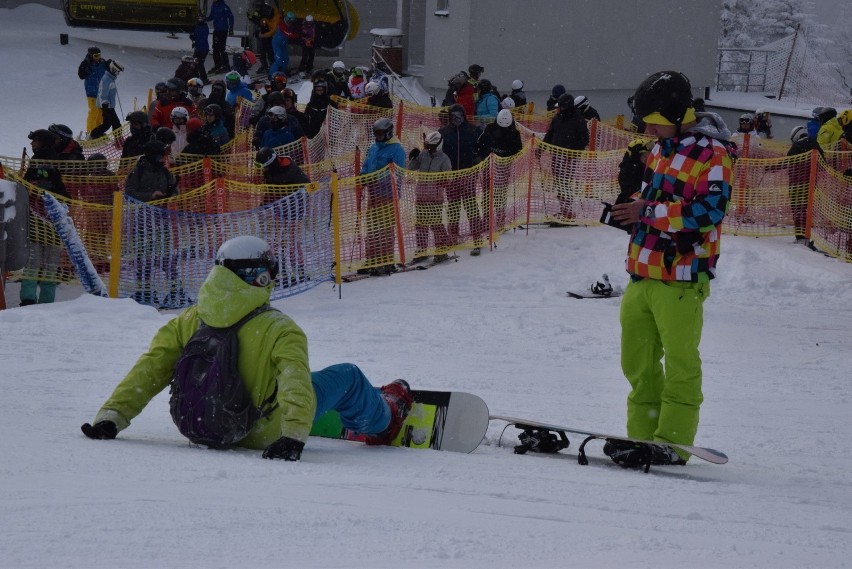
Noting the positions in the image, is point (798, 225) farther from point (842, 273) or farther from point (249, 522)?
point (249, 522)

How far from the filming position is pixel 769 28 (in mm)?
56844

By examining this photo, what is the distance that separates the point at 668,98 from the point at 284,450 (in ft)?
8.17

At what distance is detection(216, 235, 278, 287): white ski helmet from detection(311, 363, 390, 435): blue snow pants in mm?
583

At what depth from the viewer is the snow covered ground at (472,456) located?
12.0 ft

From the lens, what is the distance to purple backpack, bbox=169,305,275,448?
4801 mm

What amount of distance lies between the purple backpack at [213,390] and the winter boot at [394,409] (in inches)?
35.5

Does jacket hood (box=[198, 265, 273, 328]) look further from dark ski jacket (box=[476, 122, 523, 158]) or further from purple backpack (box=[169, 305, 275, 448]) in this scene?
dark ski jacket (box=[476, 122, 523, 158])

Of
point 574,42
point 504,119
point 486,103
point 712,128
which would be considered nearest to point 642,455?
point 712,128

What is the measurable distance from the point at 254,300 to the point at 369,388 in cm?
86

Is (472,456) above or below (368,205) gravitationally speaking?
below

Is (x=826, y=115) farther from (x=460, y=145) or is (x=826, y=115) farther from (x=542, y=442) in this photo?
(x=542, y=442)

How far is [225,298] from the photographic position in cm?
475

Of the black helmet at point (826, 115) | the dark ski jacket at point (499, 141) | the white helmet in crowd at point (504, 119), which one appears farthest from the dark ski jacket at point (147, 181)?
the black helmet at point (826, 115)

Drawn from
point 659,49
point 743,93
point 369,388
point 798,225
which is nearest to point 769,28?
point 743,93
